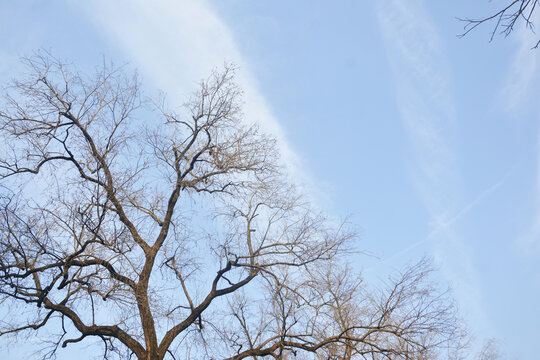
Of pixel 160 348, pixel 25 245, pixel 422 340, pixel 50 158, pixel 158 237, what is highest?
pixel 50 158

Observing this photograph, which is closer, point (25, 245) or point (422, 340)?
point (25, 245)

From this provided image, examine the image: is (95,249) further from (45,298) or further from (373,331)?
(373,331)

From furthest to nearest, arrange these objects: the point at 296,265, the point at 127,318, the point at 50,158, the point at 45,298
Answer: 1. the point at 296,265
2. the point at 50,158
3. the point at 127,318
4. the point at 45,298

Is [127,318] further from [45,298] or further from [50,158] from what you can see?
[50,158]

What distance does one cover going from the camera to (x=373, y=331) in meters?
9.66

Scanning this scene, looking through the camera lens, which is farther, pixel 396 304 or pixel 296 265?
pixel 296 265

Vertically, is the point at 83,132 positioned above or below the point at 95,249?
above

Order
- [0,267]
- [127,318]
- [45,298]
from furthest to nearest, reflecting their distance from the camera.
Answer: [127,318], [45,298], [0,267]

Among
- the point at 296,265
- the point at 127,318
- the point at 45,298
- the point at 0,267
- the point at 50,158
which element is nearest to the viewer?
the point at 0,267

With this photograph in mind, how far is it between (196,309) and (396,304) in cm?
420

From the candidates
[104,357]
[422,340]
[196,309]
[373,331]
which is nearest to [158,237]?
[196,309]

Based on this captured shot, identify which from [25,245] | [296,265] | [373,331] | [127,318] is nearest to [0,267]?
[25,245]

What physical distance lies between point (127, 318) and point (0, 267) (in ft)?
8.15

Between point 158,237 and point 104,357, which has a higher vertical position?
point 158,237
